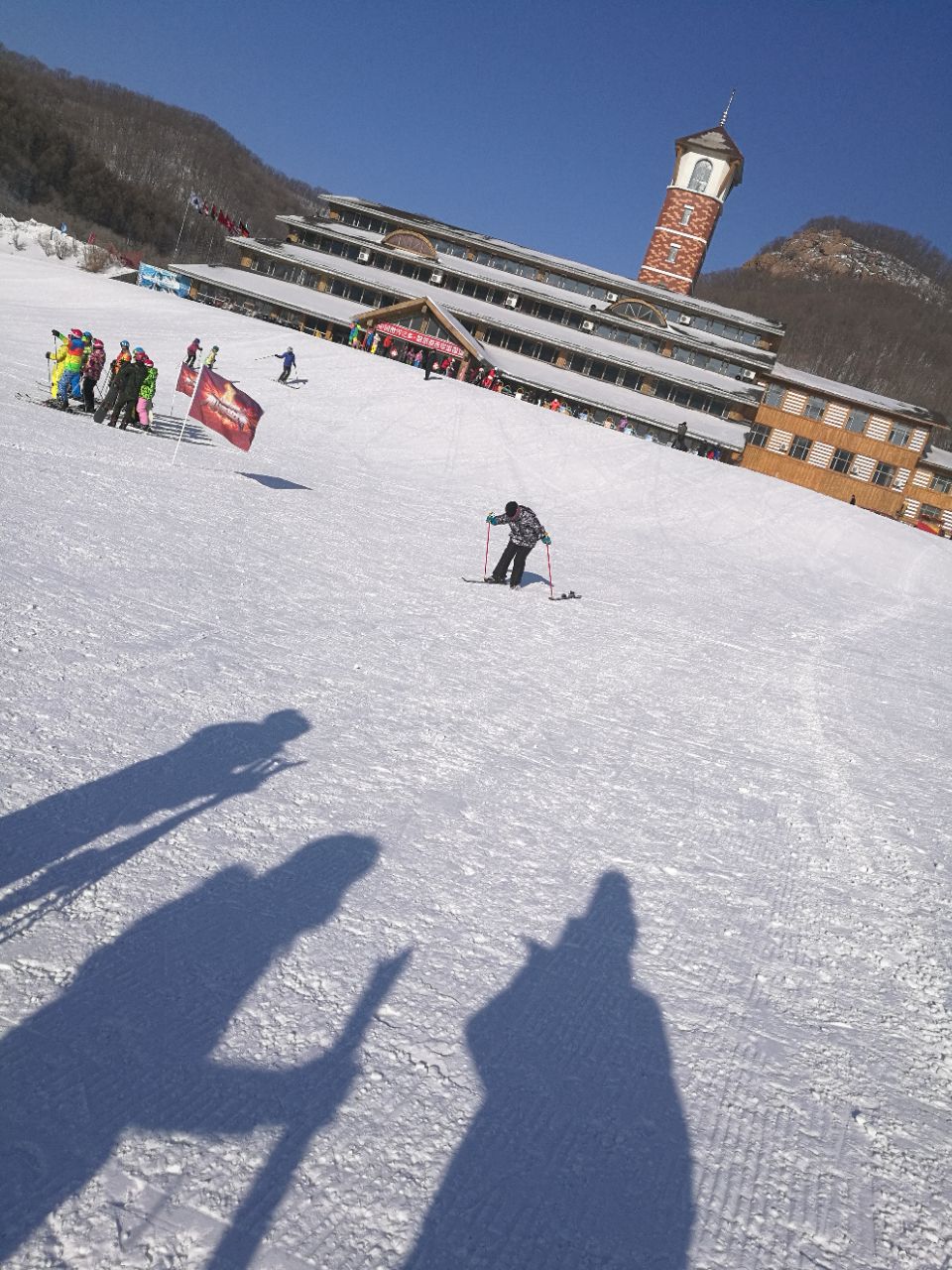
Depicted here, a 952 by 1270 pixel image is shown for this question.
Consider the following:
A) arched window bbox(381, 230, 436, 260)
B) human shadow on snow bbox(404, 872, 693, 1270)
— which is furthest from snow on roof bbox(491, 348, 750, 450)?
human shadow on snow bbox(404, 872, 693, 1270)

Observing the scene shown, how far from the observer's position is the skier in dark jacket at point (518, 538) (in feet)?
34.9

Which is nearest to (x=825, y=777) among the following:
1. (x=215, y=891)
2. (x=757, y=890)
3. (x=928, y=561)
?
(x=757, y=890)

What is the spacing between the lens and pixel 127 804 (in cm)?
390

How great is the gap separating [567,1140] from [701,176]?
7629 cm

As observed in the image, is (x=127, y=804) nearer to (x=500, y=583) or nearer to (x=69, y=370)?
(x=500, y=583)

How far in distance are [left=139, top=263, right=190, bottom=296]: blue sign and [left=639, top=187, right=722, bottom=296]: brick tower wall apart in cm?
3872

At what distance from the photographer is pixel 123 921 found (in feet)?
10.4

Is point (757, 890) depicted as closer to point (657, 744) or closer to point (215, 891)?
point (657, 744)

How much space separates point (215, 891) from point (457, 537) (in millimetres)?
10447

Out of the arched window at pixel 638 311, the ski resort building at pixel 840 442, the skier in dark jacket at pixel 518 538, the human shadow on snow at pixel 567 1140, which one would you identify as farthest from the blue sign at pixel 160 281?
the human shadow on snow at pixel 567 1140

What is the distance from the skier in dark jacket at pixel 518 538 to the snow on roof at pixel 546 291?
38715mm

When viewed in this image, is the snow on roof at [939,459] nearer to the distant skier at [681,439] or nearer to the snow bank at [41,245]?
the distant skier at [681,439]

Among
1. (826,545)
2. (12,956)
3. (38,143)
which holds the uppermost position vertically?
(38,143)

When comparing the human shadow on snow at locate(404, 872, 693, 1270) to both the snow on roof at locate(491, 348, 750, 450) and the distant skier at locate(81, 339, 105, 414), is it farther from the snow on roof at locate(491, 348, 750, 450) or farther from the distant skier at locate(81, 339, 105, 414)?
the snow on roof at locate(491, 348, 750, 450)
